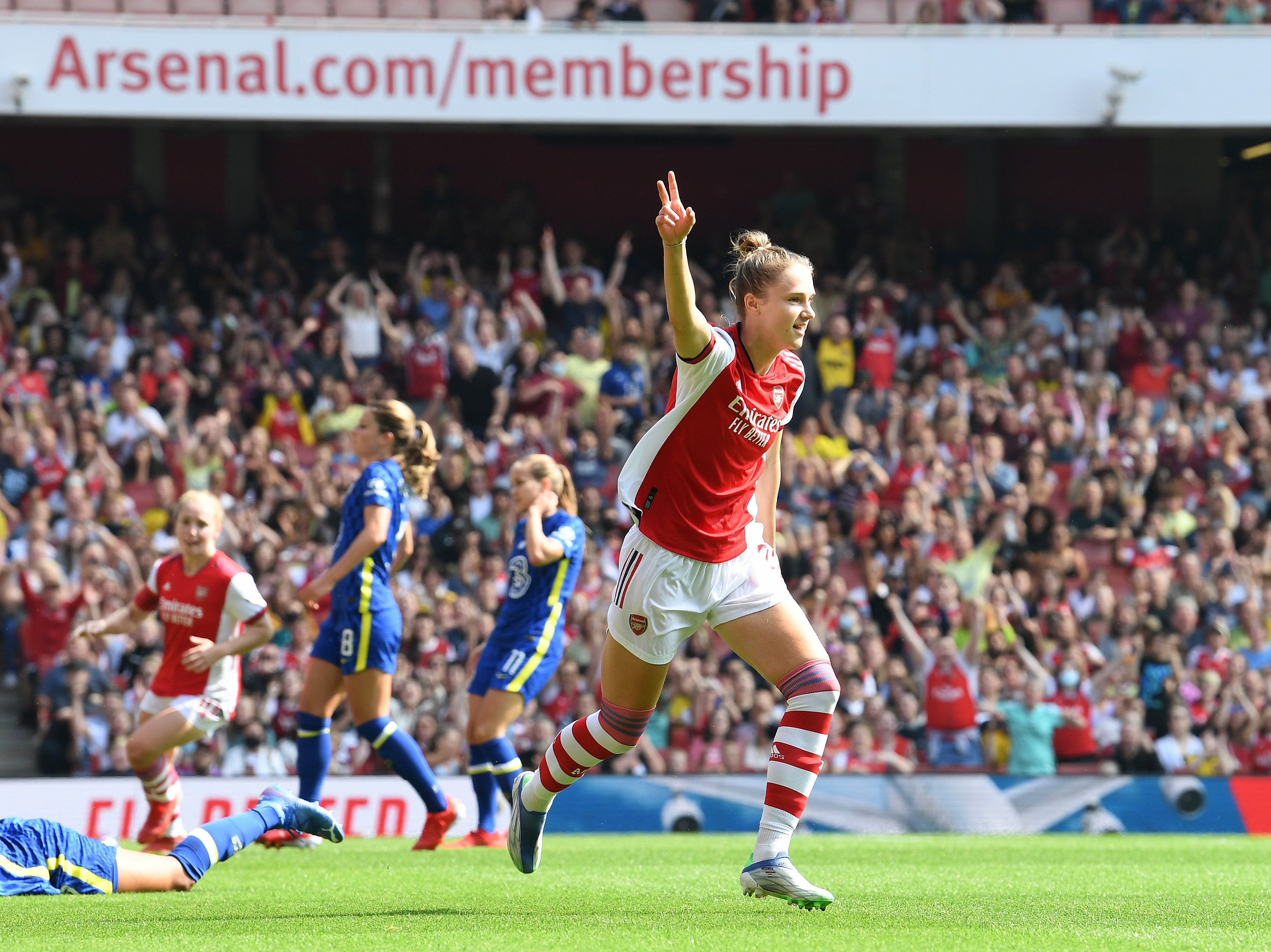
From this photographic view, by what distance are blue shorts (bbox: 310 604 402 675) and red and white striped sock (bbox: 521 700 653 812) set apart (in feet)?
8.51

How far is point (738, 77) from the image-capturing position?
18094 mm

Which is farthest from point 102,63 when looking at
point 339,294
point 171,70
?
point 339,294

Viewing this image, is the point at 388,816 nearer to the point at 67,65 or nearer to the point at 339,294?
the point at 339,294

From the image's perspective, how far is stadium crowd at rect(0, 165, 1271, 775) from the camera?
13.7 m

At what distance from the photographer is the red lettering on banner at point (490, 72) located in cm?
1780

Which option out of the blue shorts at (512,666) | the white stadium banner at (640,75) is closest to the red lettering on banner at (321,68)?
the white stadium banner at (640,75)

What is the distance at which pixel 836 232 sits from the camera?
2052cm

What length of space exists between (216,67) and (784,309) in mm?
13455

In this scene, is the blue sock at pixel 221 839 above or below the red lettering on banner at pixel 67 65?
below

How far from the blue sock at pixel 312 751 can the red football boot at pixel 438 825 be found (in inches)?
24.8

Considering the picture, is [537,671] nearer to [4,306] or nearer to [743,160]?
[4,306]

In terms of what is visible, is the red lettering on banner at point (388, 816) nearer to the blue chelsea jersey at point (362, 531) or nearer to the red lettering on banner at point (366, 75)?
the blue chelsea jersey at point (362, 531)

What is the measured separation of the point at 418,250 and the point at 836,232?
5.34m

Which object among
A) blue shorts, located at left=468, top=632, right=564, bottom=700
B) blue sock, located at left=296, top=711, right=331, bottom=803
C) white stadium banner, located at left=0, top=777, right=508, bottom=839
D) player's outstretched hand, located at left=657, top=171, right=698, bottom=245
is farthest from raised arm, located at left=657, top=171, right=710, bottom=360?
white stadium banner, located at left=0, top=777, right=508, bottom=839
